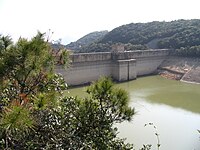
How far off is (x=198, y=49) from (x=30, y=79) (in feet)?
61.0

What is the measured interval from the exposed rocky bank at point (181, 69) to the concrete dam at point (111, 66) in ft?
Result: 2.26

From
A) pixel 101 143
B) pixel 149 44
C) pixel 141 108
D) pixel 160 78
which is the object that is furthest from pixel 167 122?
pixel 149 44

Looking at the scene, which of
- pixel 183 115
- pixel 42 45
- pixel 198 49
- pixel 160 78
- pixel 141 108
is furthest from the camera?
pixel 198 49

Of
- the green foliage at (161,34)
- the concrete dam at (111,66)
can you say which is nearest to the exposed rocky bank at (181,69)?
the concrete dam at (111,66)

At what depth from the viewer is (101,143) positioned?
6.35 ft

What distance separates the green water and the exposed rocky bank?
0.93 metres

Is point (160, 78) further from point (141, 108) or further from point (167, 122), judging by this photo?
point (167, 122)

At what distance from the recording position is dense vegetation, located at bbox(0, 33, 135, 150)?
1.53m

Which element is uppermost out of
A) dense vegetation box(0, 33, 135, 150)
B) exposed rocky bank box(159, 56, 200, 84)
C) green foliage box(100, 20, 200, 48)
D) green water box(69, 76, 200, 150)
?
green foliage box(100, 20, 200, 48)

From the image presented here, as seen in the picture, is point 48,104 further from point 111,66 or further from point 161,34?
point 161,34

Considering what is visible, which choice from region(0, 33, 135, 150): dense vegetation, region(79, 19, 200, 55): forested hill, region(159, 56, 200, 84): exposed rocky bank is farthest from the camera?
region(79, 19, 200, 55): forested hill

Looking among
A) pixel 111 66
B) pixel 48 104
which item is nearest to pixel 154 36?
pixel 111 66

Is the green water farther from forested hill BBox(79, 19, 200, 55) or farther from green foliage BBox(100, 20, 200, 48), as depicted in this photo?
green foliage BBox(100, 20, 200, 48)

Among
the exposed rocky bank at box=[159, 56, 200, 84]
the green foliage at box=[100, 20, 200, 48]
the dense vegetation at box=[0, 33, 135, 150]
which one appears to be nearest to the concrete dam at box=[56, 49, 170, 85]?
the exposed rocky bank at box=[159, 56, 200, 84]
